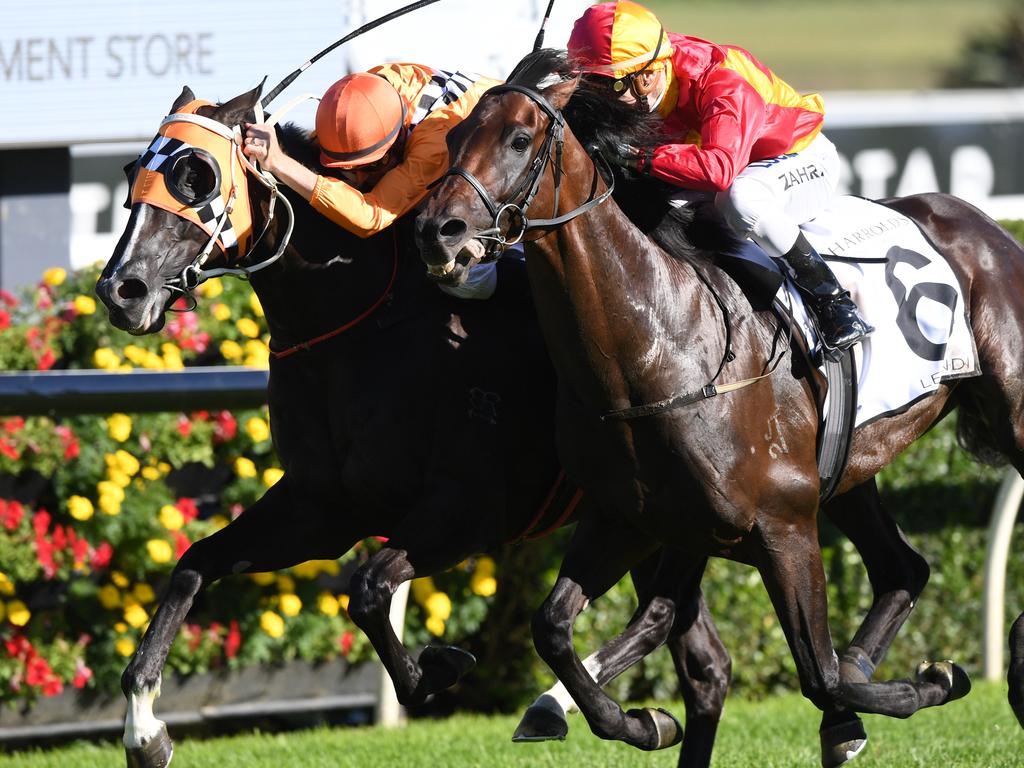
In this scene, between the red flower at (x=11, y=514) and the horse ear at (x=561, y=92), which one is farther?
the red flower at (x=11, y=514)

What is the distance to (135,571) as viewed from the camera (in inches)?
216

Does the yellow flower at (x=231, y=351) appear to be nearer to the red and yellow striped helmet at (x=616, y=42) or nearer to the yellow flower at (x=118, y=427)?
the yellow flower at (x=118, y=427)

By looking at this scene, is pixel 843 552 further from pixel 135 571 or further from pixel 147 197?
pixel 147 197

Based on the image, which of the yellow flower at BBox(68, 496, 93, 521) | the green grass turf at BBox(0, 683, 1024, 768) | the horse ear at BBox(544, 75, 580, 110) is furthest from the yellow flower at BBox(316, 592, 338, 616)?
the horse ear at BBox(544, 75, 580, 110)

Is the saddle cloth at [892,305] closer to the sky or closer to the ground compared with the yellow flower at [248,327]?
closer to the sky

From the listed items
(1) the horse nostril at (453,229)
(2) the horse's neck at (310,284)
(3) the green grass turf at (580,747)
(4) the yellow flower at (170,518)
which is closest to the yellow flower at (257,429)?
(4) the yellow flower at (170,518)

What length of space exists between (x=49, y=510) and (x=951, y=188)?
7.86m

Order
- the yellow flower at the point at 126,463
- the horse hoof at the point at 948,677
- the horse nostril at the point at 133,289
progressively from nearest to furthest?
the horse nostril at the point at 133,289
the horse hoof at the point at 948,677
the yellow flower at the point at 126,463

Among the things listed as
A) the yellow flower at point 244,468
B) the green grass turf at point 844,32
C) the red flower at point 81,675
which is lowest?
the green grass turf at point 844,32

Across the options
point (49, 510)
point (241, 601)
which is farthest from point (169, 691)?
point (49, 510)

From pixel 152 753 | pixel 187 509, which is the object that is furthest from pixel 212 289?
pixel 152 753

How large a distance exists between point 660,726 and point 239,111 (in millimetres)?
2005

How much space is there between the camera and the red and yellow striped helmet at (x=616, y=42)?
3572 mm

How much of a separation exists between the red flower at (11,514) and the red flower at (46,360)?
515 mm
